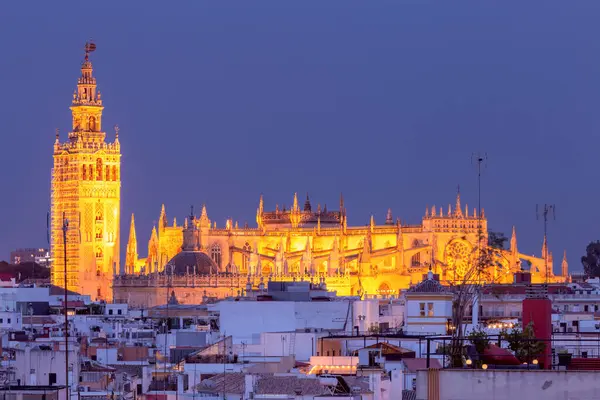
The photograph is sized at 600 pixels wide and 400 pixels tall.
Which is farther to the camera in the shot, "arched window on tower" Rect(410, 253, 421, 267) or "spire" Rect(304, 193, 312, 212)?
"spire" Rect(304, 193, 312, 212)

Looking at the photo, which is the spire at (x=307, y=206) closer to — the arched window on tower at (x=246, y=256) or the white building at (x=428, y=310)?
the arched window on tower at (x=246, y=256)

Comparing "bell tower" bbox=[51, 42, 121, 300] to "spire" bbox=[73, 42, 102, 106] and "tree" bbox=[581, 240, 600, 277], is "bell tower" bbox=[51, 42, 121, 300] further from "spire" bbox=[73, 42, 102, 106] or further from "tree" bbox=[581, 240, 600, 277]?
"tree" bbox=[581, 240, 600, 277]

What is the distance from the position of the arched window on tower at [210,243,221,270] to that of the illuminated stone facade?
0.08 m

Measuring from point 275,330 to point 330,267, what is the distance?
334 ft

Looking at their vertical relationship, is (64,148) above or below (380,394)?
above

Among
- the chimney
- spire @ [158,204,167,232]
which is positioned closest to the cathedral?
spire @ [158,204,167,232]

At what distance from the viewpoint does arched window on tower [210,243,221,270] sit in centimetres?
17252

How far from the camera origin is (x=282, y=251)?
164 m

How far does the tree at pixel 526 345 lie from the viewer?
79.1 feet

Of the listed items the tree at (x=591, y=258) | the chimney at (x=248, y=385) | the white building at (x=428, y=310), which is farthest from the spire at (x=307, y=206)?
the chimney at (x=248, y=385)

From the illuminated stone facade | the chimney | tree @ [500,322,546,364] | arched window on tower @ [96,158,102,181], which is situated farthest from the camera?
arched window on tower @ [96,158,102,181]

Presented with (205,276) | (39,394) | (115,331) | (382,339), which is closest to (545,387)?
(39,394)

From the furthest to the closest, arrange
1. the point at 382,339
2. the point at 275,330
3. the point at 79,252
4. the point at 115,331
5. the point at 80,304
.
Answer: the point at 79,252 → the point at 80,304 → the point at 115,331 → the point at 275,330 → the point at 382,339

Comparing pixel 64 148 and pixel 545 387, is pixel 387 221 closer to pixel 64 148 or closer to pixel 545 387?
pixel 64 148
